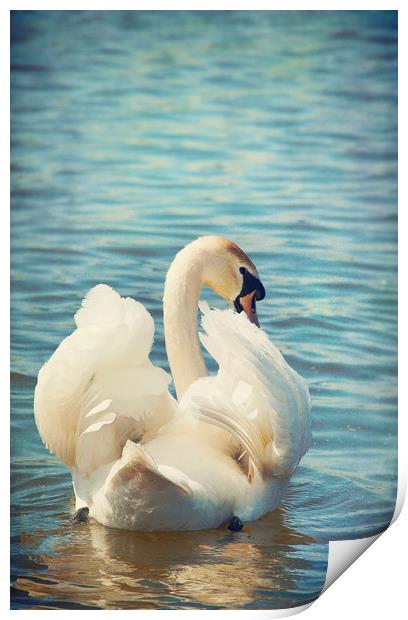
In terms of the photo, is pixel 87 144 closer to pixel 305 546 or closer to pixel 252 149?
pixel 252 149

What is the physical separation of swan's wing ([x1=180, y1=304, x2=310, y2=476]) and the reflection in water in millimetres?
179

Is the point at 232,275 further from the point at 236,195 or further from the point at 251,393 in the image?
the point at 251,393

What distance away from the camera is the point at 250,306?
2.79 m

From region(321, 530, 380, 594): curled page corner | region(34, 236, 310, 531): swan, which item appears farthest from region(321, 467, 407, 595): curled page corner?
region(34, 236, 310, 531): swan

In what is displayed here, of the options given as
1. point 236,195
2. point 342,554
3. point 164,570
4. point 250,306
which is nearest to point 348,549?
point 342,554

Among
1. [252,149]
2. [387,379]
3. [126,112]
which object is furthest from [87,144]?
[387,379]

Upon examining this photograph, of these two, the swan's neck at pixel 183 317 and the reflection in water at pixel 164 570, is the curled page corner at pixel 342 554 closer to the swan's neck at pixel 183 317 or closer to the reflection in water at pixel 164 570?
the reflection in water at pixel 164 570

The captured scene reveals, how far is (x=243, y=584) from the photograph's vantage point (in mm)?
2436

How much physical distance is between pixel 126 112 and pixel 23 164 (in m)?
0.23

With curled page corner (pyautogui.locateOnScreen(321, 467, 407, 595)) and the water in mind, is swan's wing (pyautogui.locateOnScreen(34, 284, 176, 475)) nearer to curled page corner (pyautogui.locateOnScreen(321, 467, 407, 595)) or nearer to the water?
the water

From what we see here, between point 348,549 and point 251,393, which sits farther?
point 348,549

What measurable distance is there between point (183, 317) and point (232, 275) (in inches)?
5.3

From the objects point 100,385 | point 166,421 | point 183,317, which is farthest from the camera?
point 183,317

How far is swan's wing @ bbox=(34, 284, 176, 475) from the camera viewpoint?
242 cm
